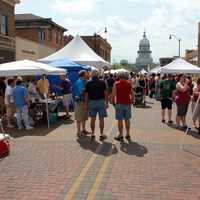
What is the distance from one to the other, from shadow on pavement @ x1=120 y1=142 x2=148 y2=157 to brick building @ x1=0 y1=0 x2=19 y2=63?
2233 cm

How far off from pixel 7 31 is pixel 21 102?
20817 mm

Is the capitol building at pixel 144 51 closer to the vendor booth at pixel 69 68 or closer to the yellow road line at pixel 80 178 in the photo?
the vendor booth at pixel 69 68

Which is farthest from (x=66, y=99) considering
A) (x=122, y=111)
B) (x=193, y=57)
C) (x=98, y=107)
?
(x=193, y=57)

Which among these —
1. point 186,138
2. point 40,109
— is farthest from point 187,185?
point 40,109

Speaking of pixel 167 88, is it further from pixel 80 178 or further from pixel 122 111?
pixel 80 178

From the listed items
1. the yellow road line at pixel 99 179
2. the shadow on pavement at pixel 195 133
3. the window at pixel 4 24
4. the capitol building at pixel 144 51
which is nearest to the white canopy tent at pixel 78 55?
the window at pixel 4 24

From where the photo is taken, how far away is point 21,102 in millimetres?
12992

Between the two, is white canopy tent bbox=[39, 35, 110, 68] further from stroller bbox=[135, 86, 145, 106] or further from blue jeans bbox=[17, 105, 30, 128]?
blue jeans bbox=[17, 105, 30, 128]

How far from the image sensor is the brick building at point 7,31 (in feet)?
103

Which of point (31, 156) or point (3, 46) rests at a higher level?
point (3, 46)

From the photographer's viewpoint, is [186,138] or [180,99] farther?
[180,99]

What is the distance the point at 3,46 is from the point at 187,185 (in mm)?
26633

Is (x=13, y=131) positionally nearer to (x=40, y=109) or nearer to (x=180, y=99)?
(x=40, y=109)

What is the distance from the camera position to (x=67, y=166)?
26.4 ft
